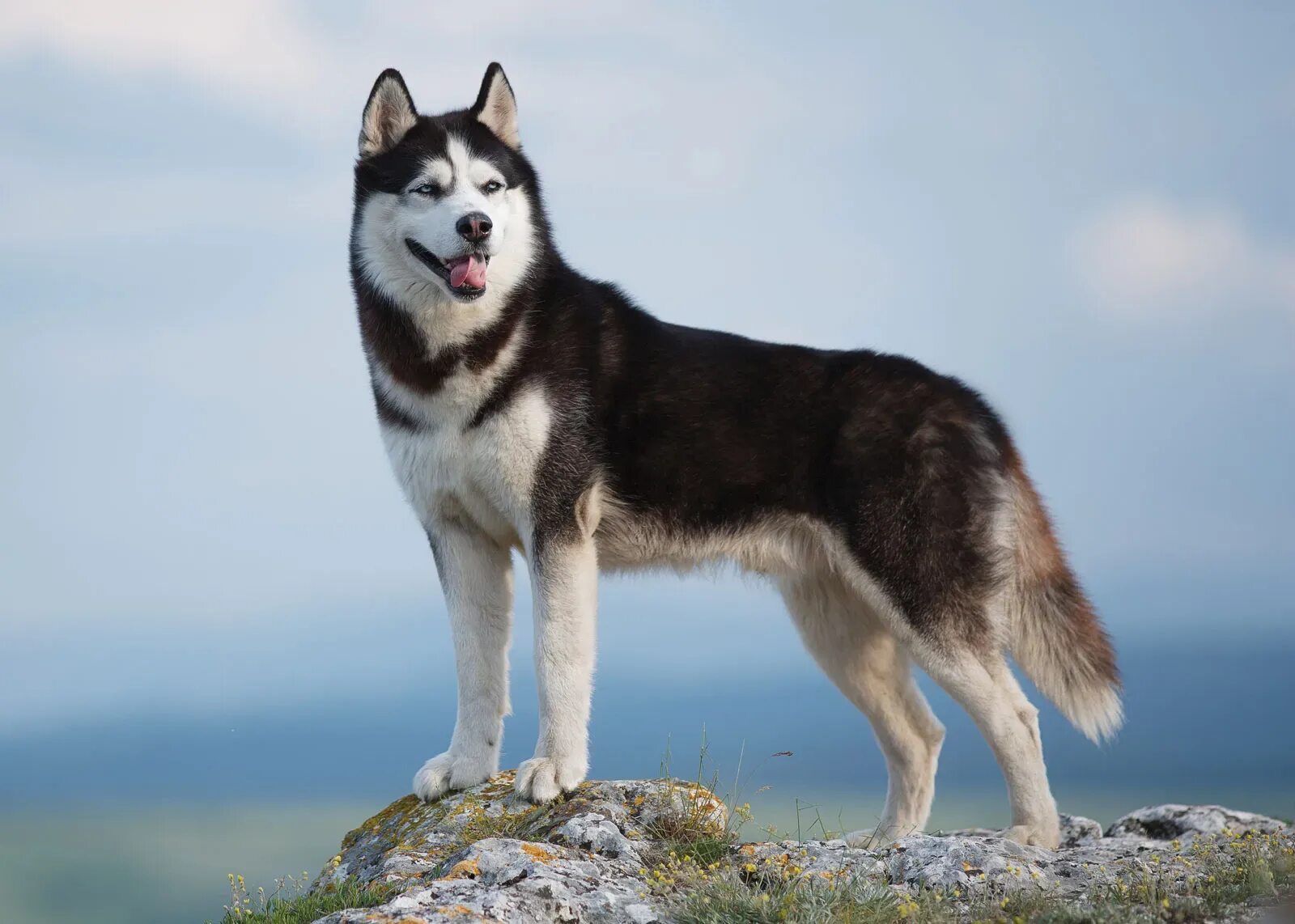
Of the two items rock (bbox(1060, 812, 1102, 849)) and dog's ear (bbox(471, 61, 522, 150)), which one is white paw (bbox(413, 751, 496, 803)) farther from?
rock (bbox(1060, 812, 1102, 849))

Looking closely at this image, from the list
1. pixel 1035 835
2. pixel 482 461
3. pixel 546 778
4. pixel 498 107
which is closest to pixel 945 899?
pixel 1035 835

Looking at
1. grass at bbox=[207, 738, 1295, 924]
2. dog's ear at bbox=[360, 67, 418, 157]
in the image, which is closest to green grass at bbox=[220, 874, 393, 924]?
grass at bbox=[207, 738, 1295, 924]

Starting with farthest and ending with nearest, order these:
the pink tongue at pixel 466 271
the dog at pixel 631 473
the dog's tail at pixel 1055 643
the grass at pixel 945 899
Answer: the dog's tail at pixel 1055 643 < the dog at pixel 631 473 < the pink tongue at pixel 466 271 < the grass at pixel 945 899

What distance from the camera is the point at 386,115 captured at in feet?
21.7

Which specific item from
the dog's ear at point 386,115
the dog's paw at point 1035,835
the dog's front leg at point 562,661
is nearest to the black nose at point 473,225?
the dog's ear at point 386,115

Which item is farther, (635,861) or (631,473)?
(631,473)

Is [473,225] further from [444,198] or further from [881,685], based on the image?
[881,685]

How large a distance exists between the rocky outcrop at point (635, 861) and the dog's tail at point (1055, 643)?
812 mm

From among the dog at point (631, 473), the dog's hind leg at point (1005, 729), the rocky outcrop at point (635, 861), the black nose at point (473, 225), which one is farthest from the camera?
the dog's hind leg at point (1005, 729)

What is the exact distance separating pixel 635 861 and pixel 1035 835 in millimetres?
2365

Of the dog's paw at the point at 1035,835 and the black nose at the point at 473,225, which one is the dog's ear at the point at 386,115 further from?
the dog's paw at the point at 1035,835

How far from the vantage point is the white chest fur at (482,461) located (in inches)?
250

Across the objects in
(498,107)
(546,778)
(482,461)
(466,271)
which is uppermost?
(498,107)

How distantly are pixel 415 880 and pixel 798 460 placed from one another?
9.54ft
